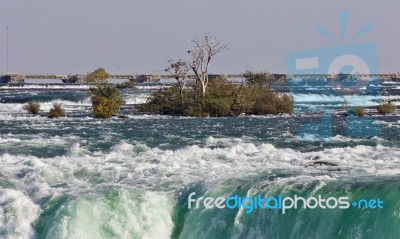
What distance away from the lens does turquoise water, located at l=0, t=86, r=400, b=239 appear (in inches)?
577

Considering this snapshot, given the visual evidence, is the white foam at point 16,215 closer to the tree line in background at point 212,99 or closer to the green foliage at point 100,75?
the tree line in background at point 212,99

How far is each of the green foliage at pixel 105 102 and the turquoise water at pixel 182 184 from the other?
532 inches

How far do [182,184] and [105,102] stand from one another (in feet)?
91.3

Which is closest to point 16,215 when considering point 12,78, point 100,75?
point 100,75

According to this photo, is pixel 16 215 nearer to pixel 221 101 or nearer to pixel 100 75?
pixel 221 101

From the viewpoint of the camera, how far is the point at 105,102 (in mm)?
45469

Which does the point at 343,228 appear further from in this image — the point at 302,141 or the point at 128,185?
the point at 302,141

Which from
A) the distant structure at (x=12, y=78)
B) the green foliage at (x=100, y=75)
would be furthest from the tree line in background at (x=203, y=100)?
the distant structure at (x=12, y=78)

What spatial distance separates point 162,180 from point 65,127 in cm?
1852

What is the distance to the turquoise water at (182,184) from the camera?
1465 cm

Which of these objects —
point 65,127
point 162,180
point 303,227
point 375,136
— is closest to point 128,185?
point 162,180

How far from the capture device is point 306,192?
1553 cm

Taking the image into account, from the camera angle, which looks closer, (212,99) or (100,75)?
(212,99)

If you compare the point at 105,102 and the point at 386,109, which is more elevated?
the point at 105,102
